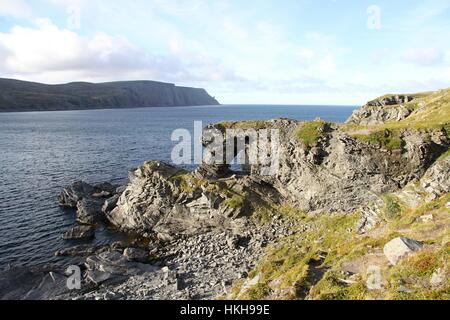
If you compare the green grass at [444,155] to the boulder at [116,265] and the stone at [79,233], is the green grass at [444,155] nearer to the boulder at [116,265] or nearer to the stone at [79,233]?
the boulder at [116,265]

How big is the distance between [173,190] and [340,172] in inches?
966

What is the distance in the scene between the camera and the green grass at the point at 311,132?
50.5m

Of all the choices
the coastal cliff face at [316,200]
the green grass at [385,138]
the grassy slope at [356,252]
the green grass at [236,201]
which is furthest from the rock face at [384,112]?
the green grass at [236,201]

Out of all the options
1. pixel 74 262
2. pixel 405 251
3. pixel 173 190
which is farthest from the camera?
pixel 173 190

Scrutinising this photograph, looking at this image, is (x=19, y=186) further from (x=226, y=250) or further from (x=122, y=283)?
(x=226, y=250)

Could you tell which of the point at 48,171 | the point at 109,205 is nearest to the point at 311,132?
the point at 109,205

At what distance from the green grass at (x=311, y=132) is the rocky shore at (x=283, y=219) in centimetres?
18

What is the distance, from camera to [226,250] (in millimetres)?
43188

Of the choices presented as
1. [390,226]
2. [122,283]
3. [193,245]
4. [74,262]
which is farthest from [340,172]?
[74,262]

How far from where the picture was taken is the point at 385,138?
46.7 metres

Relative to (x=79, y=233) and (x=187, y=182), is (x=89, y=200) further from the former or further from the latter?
(x=187, y=182)

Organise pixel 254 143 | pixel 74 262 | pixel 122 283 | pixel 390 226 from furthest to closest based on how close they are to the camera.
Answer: pixel 254 143 < pixel 74 262 < pixel 122 283 < pixel 390 226

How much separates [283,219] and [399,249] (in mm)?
25488

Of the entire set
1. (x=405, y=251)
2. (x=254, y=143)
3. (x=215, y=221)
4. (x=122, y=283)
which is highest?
(x=254, y=143)
